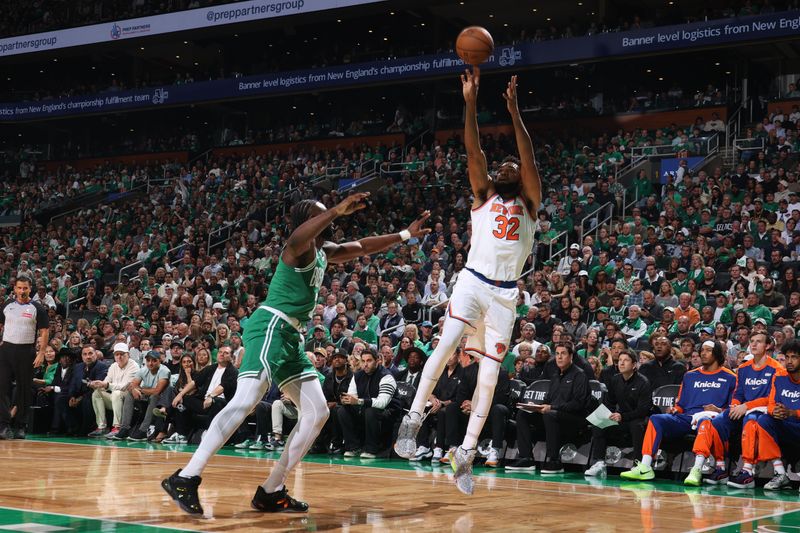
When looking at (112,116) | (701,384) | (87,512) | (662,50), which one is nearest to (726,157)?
(662,50)

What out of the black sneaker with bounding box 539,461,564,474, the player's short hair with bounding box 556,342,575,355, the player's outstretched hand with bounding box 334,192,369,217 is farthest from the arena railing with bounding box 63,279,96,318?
the player's outstretched hand with bounding box 334,192,369,217

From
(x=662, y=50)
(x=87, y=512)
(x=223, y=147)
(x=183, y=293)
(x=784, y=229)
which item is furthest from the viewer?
(x=223, y=147)

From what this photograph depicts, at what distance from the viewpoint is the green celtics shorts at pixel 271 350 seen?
20.2ft

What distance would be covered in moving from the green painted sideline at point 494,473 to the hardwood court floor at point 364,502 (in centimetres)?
4

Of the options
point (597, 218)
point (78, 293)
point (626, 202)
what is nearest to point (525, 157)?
point (597, 218)

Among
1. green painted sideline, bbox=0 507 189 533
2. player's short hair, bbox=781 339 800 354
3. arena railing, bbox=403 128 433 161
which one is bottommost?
green painted sideline, bbox=0 507 189 533

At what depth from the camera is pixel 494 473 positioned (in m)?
9.98

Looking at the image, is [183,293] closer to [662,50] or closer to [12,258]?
[12,258]

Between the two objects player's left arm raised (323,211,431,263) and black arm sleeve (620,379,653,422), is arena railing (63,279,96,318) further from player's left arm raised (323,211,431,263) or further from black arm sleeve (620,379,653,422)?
player's left arm raised (323,211,431,263)

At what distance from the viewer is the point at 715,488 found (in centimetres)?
903

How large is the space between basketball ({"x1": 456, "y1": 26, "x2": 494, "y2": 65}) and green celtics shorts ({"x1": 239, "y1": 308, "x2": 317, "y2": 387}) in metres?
2.29

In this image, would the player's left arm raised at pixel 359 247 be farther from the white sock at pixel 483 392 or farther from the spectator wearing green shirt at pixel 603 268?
the spectator wearing green shirt at pixel 603 268

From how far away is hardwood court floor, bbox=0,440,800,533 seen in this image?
579cm

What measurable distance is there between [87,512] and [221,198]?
21.4 meters
